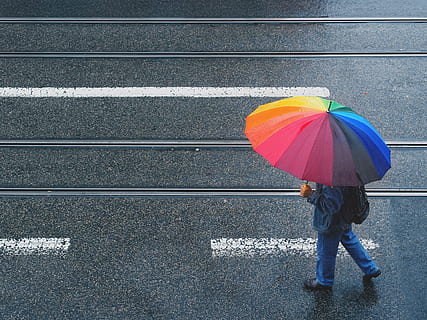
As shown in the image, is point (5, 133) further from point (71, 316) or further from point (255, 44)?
point (255, 44)

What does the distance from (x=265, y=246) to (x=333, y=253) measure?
2.97 ft

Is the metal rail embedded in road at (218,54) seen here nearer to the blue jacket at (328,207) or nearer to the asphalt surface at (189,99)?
the asphalt surface at (189,99)

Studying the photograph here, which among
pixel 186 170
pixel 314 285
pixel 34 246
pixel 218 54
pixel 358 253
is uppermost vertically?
pixel 218 54

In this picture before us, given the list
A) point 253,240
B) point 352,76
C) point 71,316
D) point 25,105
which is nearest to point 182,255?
point 253,240

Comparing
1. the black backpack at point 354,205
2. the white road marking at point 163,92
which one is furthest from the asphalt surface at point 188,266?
the white road marking at point 163,92

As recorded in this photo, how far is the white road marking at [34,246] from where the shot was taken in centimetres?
564

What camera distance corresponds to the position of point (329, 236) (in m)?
4.84

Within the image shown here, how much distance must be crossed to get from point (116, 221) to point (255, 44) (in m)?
3.50

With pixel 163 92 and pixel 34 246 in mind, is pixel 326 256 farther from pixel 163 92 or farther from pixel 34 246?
pixel 163 92

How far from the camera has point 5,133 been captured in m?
6.90

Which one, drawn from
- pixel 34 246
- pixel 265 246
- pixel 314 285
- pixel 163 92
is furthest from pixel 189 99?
pixel 314 285

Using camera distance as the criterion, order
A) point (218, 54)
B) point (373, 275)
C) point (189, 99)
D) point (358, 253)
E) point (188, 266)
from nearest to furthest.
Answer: point (358, 253) → point (373, 275) → point (188, 266) → point (189, 99) → point (218, 54)

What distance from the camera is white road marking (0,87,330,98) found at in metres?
7.43

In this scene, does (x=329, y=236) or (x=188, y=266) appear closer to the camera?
(x=329, y=236)
